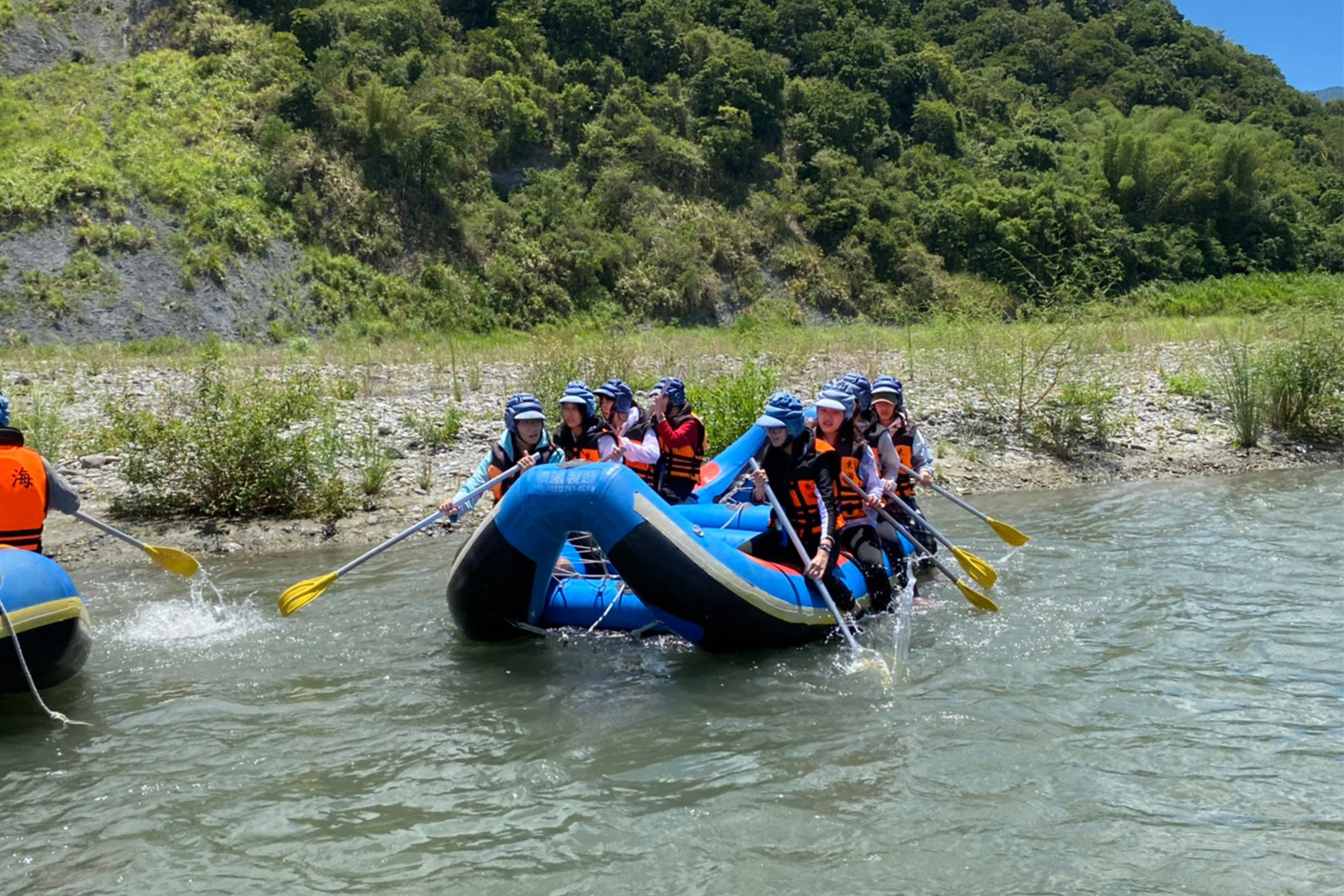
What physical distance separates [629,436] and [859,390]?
1622 mm

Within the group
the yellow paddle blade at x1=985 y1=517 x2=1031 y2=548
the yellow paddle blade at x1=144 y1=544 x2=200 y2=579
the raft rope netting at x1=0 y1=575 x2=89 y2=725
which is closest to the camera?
the raft rope netting at x1=0 y1=575 x2=89 y2=725

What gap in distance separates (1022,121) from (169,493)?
4653 centimetres

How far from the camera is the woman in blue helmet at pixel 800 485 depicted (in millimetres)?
6383

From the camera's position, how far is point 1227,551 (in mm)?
8445

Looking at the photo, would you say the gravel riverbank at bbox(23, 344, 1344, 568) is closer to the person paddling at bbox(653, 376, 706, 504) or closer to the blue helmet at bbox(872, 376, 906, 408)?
the person paddling at bbox(653, 376, 706, 504)

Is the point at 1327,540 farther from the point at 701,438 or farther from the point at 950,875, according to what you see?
the point at 950,875

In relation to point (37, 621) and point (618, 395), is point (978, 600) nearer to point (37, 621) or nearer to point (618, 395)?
point (618, 395)

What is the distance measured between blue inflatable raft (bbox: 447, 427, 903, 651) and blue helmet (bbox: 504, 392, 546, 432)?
0.97 meters

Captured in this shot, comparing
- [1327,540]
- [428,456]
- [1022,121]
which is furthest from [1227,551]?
[1022,121]

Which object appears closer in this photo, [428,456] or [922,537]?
[922,537]

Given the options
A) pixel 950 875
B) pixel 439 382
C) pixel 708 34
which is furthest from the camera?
pixel 708 34

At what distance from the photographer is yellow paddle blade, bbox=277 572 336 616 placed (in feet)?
20.7

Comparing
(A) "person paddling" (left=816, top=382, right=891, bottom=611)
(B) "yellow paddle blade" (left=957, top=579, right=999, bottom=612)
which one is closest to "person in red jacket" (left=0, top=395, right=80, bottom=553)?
(A) "person paddling" (left=816, top=382, right=891, bottom=611)

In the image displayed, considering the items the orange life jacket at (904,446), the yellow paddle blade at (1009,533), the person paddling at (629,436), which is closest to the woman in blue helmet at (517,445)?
the person paddling at (629,436)
